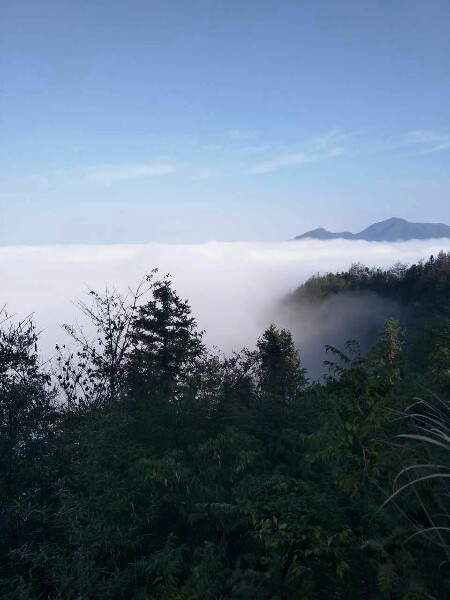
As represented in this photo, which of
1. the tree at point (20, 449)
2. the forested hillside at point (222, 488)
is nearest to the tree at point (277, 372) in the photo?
the forested hillside at point (222, 488)

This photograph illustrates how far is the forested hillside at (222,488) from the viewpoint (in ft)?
16.1

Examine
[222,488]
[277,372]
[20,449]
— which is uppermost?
[20,449]

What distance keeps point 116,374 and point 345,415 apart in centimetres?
1362

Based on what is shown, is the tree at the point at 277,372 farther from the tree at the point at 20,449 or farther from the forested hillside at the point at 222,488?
the tree at the point at 20,449

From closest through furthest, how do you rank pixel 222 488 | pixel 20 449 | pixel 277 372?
pixel 222 488
pixel 20 449
pixel 277 372

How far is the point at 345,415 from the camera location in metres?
6.01

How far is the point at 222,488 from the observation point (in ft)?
27.0

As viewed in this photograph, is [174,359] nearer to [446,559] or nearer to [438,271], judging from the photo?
[446,559]

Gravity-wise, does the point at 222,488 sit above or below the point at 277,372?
above

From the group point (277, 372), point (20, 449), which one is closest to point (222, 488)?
point (20, 449)

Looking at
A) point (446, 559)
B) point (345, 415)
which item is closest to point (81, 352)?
point (345, 415)

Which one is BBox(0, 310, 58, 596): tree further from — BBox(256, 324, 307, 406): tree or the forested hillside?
BBox(256, 324, 307, 406): tree

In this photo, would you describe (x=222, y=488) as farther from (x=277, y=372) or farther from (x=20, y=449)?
(x=277, y=372)

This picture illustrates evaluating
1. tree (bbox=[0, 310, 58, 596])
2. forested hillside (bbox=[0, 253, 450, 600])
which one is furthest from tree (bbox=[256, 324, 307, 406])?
tree (bbox=[0, 310, 58, 596])
